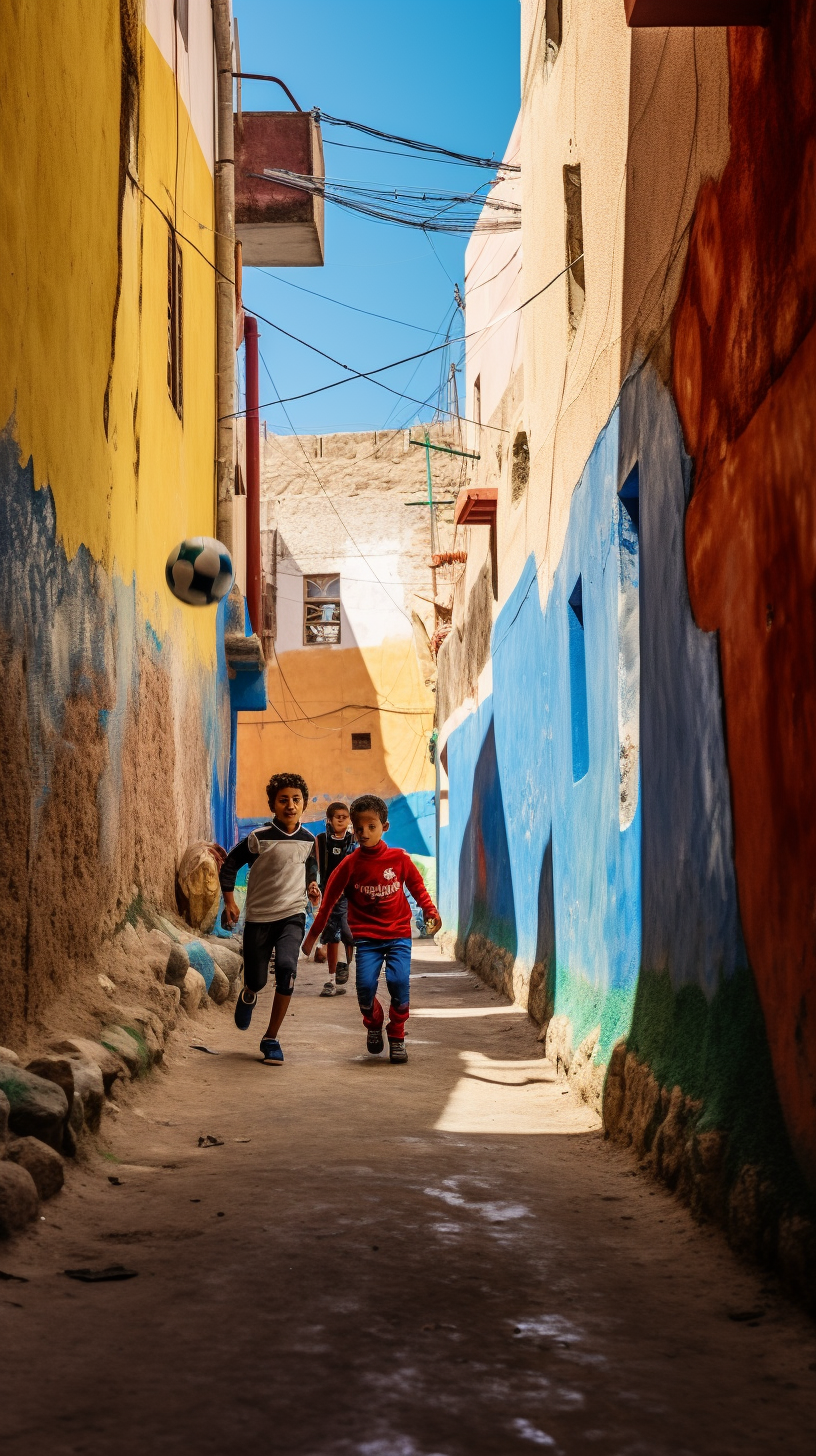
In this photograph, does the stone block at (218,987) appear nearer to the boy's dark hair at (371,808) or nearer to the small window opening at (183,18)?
the boy's dark hair at (371,808)

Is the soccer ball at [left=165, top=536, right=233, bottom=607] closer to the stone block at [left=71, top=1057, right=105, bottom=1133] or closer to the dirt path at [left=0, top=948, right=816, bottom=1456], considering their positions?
the dirt path at [left=0, top=948, right=816, bottom=1456]

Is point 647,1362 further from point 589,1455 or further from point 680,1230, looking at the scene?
point 680,1230

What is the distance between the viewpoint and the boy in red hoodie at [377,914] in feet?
24.9

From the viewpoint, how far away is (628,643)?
6410 mm

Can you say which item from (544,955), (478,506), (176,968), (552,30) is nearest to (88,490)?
(176,968)

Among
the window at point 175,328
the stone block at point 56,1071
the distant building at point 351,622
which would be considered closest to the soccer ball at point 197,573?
the window at point 175,328

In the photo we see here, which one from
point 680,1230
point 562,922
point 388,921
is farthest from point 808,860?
point 562,922

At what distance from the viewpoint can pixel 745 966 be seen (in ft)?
12.6

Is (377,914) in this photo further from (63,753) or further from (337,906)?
(337,906)

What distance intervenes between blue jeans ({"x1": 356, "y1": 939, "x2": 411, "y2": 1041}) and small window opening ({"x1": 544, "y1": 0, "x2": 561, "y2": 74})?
6.58m

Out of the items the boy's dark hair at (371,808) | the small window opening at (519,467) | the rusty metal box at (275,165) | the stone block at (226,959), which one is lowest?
the stone block at (226,959)

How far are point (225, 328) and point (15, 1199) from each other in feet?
37.6

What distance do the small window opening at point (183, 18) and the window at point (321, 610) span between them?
18.7m

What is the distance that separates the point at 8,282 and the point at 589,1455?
14.9ft
